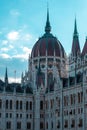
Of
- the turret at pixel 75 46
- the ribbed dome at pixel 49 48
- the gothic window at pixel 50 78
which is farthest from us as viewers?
the ribbed dome at pixel 49 48

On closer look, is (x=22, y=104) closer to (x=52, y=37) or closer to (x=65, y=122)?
(x=65, y=122)

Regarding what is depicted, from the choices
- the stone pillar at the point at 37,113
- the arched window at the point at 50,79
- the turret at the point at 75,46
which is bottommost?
the stone pillar at the point at 37,113

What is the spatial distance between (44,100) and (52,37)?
39.9 m

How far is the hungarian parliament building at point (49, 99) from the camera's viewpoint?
10825 cm

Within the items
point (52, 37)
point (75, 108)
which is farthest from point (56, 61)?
point (75, 108)

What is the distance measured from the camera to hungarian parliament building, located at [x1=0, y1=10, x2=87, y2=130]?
108250 mm

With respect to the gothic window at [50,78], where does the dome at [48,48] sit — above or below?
above

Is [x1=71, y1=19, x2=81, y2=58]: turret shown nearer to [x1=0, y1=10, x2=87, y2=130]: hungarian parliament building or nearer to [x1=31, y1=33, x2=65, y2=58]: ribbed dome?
[x1=0, y1=10, x2=87, y2=130]: hungarian parliament building

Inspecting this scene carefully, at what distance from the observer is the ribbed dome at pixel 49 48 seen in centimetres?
15425

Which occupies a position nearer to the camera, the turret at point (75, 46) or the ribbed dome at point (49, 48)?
the turret at point (75, 46)

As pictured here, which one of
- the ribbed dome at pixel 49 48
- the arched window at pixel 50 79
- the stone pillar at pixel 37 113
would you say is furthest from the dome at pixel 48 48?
the stone pillar at pixel 37 113

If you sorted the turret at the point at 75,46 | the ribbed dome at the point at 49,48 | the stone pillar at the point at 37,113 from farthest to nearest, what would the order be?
the ribbed dome at the point at 49,48 < the turret at the point at 75,46 < the stone pillar at the point at 37,113

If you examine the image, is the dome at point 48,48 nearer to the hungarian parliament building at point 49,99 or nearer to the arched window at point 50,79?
the hungarian parliament building at point 49,99

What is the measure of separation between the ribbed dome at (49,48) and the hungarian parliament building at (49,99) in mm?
5562
